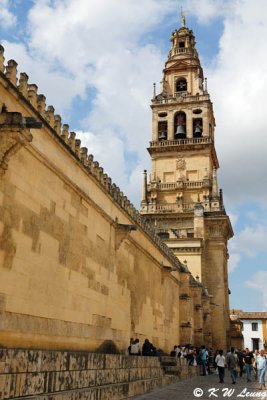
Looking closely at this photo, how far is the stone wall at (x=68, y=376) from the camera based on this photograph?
5.48m

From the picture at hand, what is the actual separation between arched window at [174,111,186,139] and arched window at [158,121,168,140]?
86 cm

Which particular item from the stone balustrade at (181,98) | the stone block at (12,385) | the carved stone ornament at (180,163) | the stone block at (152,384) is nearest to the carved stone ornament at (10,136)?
the stone block at (12,385)

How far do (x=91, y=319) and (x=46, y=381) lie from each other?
5334 millimetres

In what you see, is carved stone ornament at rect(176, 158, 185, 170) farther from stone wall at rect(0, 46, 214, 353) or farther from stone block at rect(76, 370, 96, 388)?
stone block at rect(76, 370, 96, 388)

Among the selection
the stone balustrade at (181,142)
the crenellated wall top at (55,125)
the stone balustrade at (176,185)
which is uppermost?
the stone balustrade at (181,142)

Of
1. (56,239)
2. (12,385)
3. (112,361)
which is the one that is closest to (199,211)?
(56,239)

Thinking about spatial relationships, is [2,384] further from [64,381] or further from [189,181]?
[189,181]

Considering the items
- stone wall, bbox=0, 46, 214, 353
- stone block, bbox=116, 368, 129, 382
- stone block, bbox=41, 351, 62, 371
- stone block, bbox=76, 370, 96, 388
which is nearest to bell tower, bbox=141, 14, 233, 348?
stone wall, bbox=0, 46, 214, 353

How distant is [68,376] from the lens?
6.95 meters

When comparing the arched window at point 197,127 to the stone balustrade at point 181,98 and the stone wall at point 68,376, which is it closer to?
the stone balustrade at point 181,98

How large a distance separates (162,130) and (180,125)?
5.47 ft

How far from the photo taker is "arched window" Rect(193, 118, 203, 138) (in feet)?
125

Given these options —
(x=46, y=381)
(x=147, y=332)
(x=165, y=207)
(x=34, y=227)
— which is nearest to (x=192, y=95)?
(x=165, y=207)

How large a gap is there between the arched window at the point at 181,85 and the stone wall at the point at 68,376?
33.5 m
